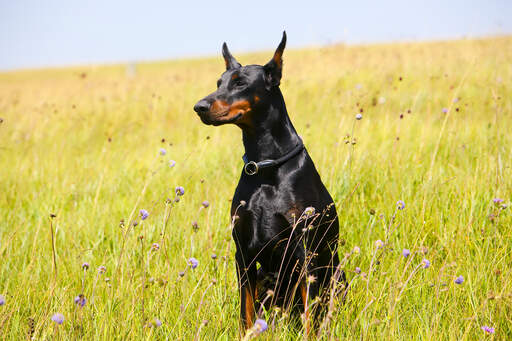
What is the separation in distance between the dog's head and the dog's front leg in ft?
2.52

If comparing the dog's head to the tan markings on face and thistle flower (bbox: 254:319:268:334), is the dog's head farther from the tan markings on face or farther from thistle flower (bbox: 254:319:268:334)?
thistle flower (bbox: 254:319:268:334)

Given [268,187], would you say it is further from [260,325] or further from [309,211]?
[260,325]

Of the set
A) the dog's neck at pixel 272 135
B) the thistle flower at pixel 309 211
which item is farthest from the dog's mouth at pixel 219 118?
the thistle flower at pixel 309 211

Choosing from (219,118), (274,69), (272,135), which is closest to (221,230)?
(272,135)

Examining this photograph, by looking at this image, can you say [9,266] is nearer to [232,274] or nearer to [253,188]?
[232,274]

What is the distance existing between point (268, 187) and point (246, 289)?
562mm

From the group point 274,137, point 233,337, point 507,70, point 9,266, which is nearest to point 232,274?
point 233,337

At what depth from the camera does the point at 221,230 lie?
328 centimetres

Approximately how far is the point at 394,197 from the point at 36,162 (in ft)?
13.3

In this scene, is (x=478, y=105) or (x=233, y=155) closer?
(x=233, y=155)

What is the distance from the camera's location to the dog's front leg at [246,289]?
90.1 inches

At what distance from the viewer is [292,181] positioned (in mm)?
2342

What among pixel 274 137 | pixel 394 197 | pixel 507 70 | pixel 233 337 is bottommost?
pixel 233 337

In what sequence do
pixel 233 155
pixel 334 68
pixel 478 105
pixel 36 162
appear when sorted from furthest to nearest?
pixel 334 68
pixel 478 105
pixel 36 162
pixel 233 155
